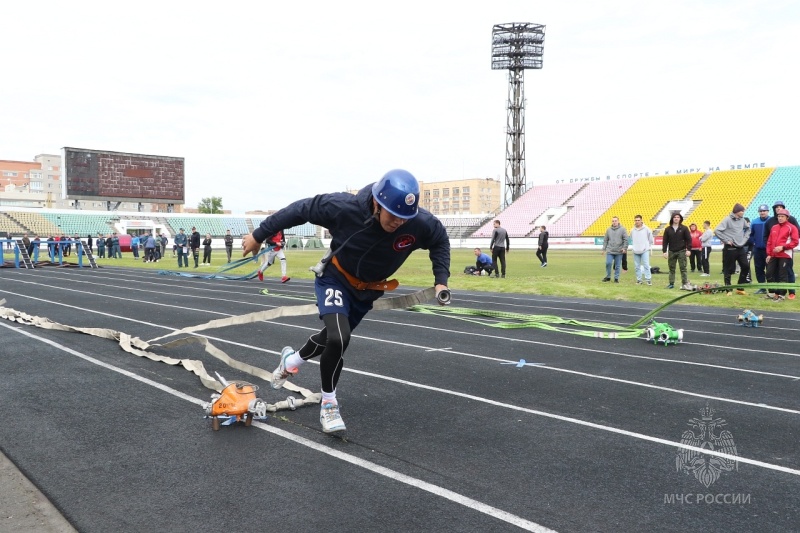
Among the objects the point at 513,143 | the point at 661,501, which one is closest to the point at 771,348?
the point at 661,501

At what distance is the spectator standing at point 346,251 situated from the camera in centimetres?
440

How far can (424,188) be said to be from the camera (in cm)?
15438

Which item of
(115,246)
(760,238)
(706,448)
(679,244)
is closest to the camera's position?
(706,448)

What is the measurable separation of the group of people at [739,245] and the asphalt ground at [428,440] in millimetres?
5300

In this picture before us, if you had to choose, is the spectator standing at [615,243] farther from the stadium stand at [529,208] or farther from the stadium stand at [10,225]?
the stadium stand at [10,225]

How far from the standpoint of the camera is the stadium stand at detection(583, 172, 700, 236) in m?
57.6

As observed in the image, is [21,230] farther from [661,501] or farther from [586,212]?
[661,501]

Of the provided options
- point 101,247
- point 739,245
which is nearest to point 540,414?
point 739,245

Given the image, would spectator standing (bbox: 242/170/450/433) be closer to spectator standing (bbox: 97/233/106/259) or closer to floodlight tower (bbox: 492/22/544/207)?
spectator standing (bbox: 97/233/106/259)

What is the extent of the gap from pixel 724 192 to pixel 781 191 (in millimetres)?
4518

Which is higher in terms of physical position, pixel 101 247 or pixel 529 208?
pixel 529 208

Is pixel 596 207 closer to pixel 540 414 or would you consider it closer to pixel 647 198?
pixel 647 198

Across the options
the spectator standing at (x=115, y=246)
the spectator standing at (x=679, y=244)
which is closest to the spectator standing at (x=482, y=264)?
the spectator standing at (x=679, y=244)

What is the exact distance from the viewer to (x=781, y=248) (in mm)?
12664
